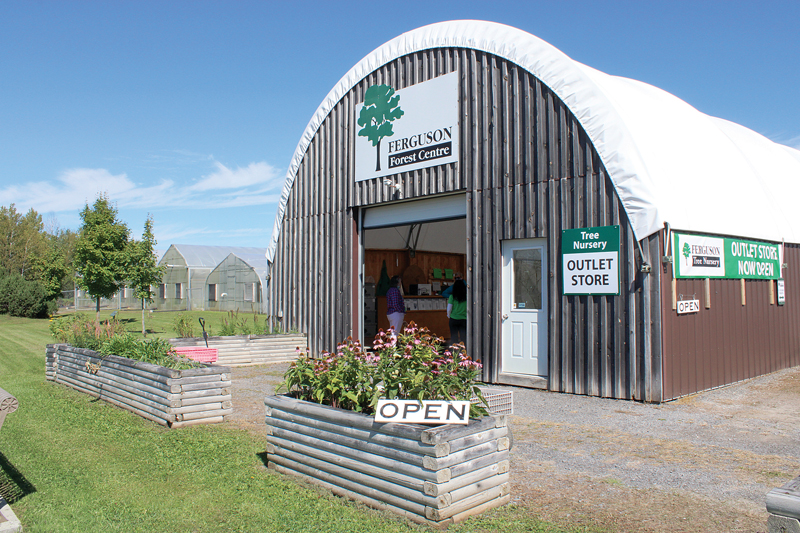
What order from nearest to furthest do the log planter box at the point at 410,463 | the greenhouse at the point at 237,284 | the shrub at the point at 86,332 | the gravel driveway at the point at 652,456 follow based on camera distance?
the log planter box at the point at 410,463, the gravel driveway at the point at 652,456, the shrub at the point at 86,332, the greenhouse at the point at 237,284

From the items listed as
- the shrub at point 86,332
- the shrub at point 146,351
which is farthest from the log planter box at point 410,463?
the shrub at point 86,332

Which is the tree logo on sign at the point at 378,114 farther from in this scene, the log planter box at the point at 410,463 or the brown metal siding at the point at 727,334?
the log planter box at the point at 410,463

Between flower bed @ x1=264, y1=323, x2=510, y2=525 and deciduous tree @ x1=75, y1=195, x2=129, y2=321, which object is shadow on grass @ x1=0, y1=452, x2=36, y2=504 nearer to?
flower bed @ x1=264, y1=323, x2=510, y2=525

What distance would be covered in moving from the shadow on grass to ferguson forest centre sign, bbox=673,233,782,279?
336 inches

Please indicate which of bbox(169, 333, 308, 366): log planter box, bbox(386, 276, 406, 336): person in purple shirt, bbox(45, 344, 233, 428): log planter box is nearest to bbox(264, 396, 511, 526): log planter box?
bbox(45, 344, 233, 428): log planter box

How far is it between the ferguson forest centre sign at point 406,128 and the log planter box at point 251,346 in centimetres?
446

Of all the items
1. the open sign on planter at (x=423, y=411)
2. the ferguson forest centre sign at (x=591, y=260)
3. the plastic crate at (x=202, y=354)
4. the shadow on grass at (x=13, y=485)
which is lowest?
the shadow on grass at (x=13, y=485)

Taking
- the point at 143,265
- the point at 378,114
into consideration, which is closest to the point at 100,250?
the point at 143,265

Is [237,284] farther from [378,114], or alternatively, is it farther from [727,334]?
[727,334]

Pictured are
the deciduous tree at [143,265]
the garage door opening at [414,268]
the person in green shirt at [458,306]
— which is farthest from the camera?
the deciduous tree at [143,265]

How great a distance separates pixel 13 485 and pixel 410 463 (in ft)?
12.1

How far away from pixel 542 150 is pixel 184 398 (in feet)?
22.7

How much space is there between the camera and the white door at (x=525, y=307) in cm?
1053

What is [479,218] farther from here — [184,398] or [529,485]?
[529,485]
